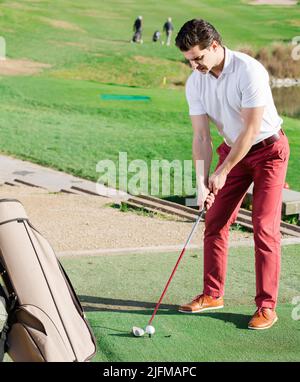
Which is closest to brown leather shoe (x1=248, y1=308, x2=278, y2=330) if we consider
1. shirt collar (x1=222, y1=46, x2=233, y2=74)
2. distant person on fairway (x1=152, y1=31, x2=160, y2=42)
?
shirt collar (x1=222, y1=46, x2=233, y2=74)

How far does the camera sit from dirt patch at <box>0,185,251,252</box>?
8977 mm

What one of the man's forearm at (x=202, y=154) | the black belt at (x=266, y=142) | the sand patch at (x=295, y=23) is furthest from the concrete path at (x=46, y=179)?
the sand patch at (x=295, y=23)

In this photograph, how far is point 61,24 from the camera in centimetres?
3825

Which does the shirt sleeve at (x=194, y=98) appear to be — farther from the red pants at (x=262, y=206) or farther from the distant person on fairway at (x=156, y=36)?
the distant person on fairway at (x=156, y=36)

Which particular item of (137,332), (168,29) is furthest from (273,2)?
(137,332)

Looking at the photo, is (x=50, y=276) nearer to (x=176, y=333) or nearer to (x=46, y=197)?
(x=176, y=333)

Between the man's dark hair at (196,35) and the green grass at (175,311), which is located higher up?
the man's dark hair at (196,35)

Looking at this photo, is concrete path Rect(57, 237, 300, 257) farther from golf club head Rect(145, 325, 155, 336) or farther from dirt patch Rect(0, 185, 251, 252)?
golf club head Rect(145, 325, 155, 336)

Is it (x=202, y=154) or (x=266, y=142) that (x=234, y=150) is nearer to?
(x=266, y=142)

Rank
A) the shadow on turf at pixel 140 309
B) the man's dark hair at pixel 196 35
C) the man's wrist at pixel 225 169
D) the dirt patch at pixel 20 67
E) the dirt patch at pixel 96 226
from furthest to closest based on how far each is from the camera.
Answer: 1. the dirt patch at pixel 20 67
2. the dirt patch at pixel 96 226
3. the shadow on turf at pixel 140 309
4. the man's wrist at pixel 225 169
5. the man's dark hair at pixel 196 35

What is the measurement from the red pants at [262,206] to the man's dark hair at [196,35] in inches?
31.9

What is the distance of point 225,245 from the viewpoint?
655cm

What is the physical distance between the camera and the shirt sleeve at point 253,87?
5.89m

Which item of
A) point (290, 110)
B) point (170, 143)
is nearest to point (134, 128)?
point (170, 143)
